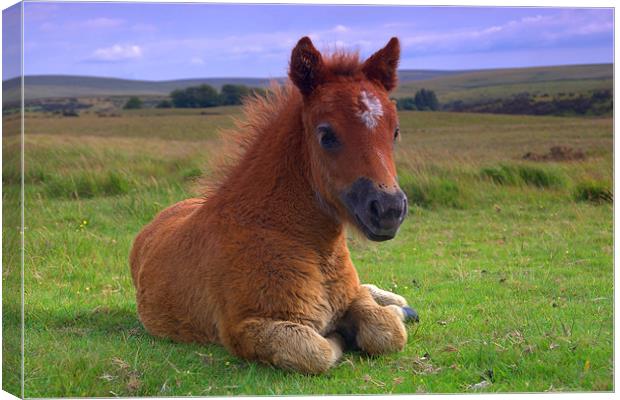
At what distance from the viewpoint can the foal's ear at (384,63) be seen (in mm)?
5949

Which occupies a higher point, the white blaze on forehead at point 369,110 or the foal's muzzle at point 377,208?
the white blaze on forehead at point 369,110

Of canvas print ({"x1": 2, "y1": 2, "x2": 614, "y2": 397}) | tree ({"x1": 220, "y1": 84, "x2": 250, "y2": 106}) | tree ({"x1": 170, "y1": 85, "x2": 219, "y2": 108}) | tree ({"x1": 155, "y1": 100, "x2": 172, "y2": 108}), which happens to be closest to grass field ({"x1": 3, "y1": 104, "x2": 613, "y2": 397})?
canvas print ({"x1": 2, "y1": 2, "x2": 614, "y2": 397})

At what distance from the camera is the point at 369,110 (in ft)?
18.3

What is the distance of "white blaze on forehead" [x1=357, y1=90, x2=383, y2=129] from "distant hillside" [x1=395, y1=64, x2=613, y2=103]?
2028 millimetres

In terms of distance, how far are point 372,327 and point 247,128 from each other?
172 cm

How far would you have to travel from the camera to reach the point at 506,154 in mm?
14859

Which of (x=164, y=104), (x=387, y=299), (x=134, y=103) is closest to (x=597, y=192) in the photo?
(x=387, y=299)

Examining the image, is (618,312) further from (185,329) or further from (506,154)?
(506,154)

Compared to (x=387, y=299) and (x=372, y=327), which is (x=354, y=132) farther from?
(x=387, y=299)

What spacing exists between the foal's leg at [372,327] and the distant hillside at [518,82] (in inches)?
87.0

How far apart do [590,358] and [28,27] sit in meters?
4.49

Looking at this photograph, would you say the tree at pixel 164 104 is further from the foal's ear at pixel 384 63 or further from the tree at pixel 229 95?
the foal's ear at pixel 384 63

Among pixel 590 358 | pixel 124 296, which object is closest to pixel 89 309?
pixel 124 296

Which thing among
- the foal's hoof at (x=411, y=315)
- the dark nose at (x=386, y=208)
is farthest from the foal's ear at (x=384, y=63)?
the foal's hoof at (x=411, y=315)
